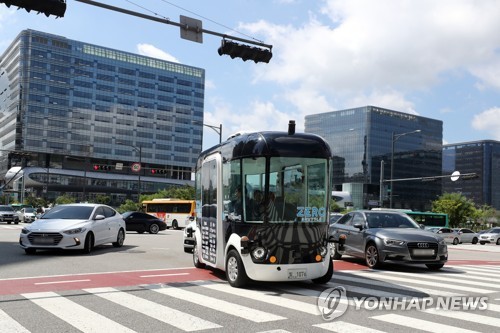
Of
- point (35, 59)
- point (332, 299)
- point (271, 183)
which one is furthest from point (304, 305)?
point (35, 59)

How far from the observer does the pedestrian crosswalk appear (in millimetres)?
5934

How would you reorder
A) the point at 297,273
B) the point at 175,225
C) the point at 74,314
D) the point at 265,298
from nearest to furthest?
1. the point at 74,314
2. the point at 265,298
3. the point at 297,273
4. the point at 175,225

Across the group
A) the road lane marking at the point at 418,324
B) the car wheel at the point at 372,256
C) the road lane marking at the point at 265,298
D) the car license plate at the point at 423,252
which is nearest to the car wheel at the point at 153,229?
the car wheel at the point at 372,256

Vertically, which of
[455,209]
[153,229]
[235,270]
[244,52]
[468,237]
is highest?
[244,52]

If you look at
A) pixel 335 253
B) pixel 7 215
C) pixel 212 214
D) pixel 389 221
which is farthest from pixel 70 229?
pixel 7 215

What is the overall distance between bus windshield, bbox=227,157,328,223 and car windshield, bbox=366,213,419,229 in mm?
4782

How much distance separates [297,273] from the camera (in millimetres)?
8820

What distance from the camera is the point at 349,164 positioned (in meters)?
139

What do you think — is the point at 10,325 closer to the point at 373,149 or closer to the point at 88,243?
the point at 88,243

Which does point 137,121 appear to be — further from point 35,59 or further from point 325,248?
point 325,248

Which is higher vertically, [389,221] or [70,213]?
[389,221]

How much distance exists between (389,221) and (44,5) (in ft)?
32.3

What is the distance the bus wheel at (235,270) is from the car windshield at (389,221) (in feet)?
18.4

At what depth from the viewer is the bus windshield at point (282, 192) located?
8.86 m
